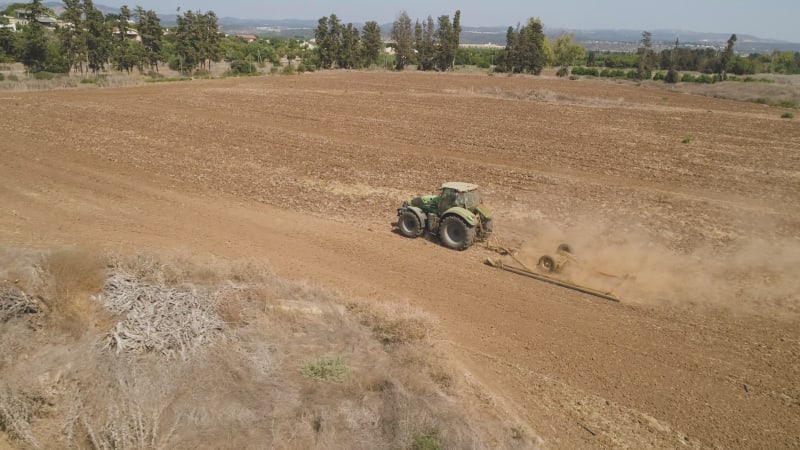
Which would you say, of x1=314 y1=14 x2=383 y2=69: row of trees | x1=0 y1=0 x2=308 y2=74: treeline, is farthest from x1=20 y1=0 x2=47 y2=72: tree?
x1=314 y1=14 x2=383 y2=69: row of trees

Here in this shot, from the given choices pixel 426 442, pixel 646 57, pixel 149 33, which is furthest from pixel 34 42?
pixel 646 57

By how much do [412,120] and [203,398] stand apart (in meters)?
30.5

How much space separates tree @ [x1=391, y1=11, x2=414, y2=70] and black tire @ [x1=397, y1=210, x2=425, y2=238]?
292 ft

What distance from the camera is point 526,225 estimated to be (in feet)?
56.3

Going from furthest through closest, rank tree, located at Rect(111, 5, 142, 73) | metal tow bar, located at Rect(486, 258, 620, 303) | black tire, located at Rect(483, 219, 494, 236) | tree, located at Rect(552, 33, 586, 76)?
tree, located at Rect(552, 33, 586, 76)
tree, located at Rect(111, 5, 142, 73)
black tire, located at Rect(483, 219, 494, 236)
metal tow bar, located at Rect(486, 258, 620, 303)

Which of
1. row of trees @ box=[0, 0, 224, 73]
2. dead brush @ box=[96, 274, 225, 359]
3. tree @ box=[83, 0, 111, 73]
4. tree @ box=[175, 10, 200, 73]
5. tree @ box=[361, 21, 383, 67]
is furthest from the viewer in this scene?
tree @ box=[361, 21, 383, 67]

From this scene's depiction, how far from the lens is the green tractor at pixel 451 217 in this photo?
47.3 feet

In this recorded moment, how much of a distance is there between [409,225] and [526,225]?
14.3ft

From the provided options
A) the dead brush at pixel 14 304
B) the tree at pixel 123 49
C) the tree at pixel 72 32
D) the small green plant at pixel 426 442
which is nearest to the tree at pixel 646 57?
the tree at pixel 123 49

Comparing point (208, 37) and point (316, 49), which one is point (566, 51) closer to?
point (316, 49)

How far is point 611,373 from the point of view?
960 cm

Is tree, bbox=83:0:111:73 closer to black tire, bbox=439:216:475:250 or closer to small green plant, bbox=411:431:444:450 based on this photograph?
black tire, bbox=439:216:475:250

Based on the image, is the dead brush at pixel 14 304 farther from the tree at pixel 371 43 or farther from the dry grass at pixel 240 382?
the tree at pixel 371 43

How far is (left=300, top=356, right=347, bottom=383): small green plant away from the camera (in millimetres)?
8406
